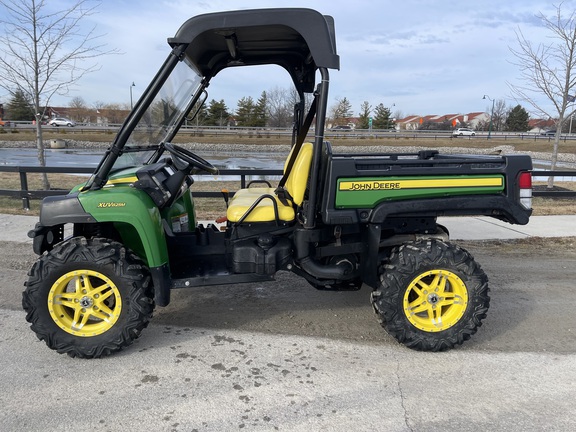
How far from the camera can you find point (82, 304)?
10.6 feet

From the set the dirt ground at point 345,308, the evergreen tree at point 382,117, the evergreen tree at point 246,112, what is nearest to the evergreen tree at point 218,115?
the evergreen tree at point 246,112

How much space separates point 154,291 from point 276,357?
1.01m

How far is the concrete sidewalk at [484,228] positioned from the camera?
668cm

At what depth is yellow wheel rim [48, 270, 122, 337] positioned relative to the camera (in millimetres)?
3172

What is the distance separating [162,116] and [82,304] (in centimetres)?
154

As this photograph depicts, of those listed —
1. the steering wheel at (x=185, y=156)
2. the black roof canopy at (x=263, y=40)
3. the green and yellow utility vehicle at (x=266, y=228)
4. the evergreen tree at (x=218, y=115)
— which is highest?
the evergreen tree at (x=218, y=115)

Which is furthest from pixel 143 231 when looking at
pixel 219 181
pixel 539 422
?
pixel 219 181

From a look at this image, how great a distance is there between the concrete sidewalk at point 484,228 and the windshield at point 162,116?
3566 mm

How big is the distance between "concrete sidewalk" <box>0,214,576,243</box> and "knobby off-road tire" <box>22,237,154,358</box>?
3515mm

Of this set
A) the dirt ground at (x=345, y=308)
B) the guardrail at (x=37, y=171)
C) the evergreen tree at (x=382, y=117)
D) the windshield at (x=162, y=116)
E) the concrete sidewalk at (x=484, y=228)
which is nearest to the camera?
the windshield at (x=162, y=116)

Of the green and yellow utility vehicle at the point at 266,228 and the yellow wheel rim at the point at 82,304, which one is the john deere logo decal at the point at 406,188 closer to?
the green and yellow utility vehicle at the point at 266,228

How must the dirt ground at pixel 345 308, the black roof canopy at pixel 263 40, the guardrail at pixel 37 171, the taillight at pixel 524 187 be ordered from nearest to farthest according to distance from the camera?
the black roof canopy at pixel 263 40 → the taillight at pixel 524 187 → the dirt ground at pixel 345 308 → the guardrail at pixel 37 171

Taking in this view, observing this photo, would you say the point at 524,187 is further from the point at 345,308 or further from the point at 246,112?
the point at 246,112

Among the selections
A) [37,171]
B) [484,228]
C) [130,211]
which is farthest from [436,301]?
[37,171]
